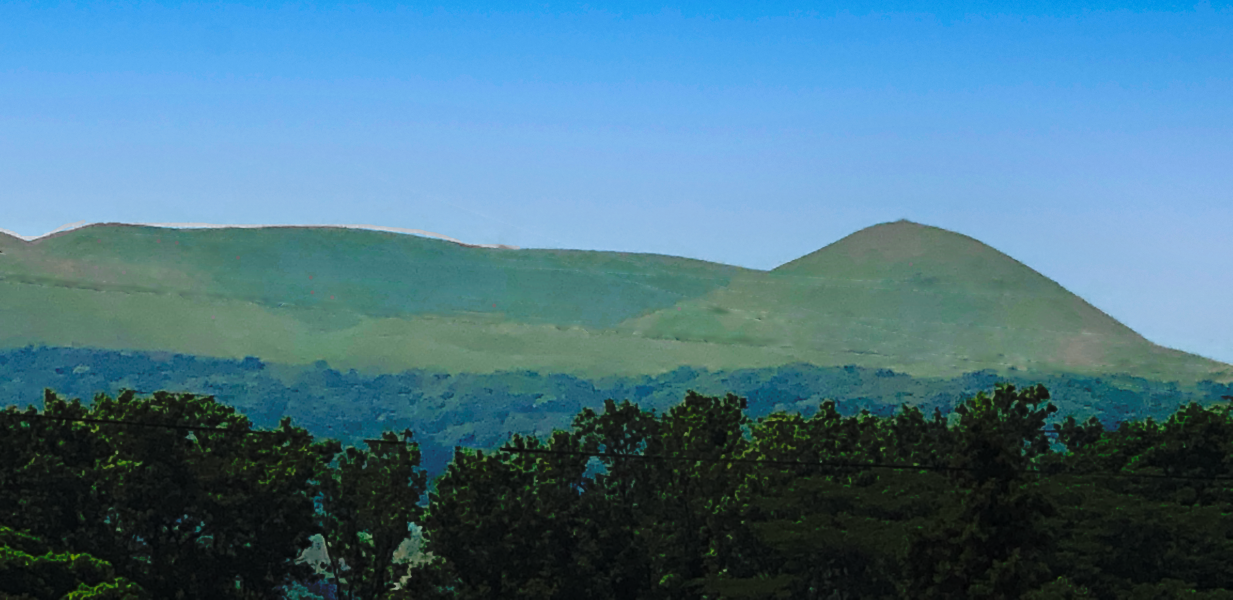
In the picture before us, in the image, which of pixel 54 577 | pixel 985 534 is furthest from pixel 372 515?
pixel 985 534

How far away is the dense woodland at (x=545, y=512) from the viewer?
50.7 metres

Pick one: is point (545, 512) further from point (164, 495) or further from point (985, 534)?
point (985, 534)

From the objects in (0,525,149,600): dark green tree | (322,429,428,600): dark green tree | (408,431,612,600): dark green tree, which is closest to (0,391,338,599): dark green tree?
(322,429,428,600): dark green tree

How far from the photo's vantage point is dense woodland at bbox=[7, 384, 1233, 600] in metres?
50.7

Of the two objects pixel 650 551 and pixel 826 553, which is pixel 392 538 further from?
pixel 826 553

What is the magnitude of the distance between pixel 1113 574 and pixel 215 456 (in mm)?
36176

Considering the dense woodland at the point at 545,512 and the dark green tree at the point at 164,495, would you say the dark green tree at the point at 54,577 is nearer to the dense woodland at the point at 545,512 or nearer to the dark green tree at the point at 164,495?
the dense woodland at the point at 545,512

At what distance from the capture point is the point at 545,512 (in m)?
55.5

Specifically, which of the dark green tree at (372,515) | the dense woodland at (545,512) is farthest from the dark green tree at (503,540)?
the dark green tree at (372,515)

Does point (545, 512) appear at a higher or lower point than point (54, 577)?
higher

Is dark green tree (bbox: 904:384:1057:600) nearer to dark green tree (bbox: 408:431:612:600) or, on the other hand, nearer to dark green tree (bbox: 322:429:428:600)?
dark green tree (bbox: 408:431:612:600)

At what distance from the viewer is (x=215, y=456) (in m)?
54.1

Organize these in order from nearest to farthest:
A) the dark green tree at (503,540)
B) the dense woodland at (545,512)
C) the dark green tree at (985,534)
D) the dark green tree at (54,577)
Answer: the dark green tree at (54,577), the dark green tree at (985,534), the dense woodland at (545,512), the dark green tree at (503,540)

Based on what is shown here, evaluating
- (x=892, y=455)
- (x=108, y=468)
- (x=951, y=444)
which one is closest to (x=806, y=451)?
(x=892, y=455)
